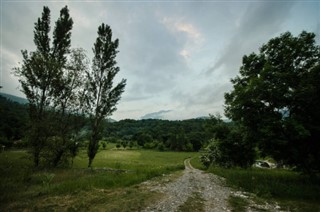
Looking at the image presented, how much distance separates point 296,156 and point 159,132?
140m

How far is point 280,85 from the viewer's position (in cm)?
1570

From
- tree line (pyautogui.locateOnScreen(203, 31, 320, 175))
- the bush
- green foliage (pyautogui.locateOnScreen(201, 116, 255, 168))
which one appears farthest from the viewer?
green foliage (pyautogui.locateOnScreen(201, 116, 255, 168))

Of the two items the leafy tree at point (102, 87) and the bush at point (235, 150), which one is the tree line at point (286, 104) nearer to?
the bush at point (235, 150)

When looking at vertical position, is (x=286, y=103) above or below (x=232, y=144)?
above

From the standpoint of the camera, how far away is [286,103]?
16.2 metres

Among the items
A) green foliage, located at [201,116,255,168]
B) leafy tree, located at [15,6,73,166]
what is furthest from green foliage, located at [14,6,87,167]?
green foliage, located at [201,116,255,168]

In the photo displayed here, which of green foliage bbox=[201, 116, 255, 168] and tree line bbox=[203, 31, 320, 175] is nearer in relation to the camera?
tree line bbox=[203, 31, 320, 175]

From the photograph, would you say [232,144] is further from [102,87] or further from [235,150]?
[102,87]

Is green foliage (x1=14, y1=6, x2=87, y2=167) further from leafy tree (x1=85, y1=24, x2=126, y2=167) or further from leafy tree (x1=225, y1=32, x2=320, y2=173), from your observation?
leafy tree (x1=225, y1=32, x2=320, y2=173)

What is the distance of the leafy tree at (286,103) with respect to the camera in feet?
49.5

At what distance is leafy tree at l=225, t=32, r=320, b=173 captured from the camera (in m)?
15.1

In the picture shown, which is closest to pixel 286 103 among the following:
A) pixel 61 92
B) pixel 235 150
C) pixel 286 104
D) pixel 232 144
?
pixel 286 104

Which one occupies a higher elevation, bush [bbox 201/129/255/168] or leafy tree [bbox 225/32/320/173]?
leafy tree [bbox 225/32/320/173]

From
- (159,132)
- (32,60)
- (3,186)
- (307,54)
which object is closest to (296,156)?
(307,54)
